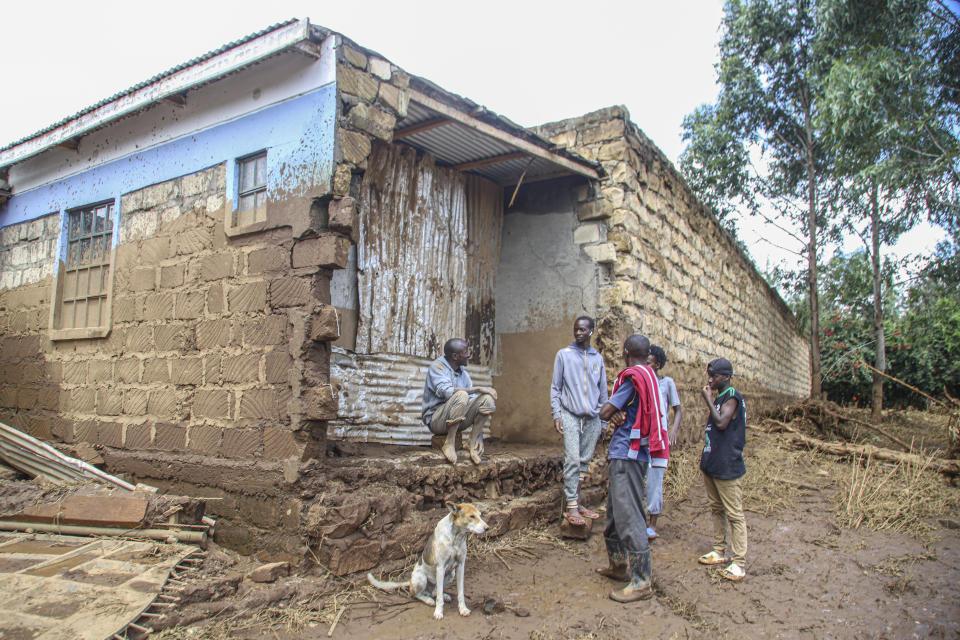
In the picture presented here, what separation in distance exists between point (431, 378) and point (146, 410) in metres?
2.50

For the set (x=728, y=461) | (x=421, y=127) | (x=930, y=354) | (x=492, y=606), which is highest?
(x=421, y=127)

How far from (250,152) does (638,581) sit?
14.4 feet

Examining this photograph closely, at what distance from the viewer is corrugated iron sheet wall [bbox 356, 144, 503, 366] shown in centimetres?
630

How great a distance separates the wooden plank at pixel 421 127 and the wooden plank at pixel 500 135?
0.44 ft

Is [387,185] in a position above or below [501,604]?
above

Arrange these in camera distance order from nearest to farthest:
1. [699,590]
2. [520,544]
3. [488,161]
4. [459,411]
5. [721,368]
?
A: 1. [699,590]
2. [721,368]
3. [459,411]
4. [520,544]
5. [488,161]

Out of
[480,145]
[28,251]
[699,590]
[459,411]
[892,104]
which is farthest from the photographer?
[892,104]

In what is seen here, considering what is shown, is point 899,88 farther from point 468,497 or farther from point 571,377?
point 468,497

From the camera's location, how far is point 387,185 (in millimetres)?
6480

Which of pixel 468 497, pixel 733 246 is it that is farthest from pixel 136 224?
pixel 733 246

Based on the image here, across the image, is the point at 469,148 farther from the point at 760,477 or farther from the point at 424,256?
the point at 760,477

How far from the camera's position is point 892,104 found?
12.7m

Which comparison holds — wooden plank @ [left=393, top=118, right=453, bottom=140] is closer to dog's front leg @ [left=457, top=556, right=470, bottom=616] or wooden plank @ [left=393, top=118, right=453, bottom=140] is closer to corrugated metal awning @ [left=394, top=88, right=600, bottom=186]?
corrugated metal awning @ [left=394, top=88, right=600, bottom=186]

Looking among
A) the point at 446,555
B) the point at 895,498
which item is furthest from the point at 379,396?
the point at 895,498
